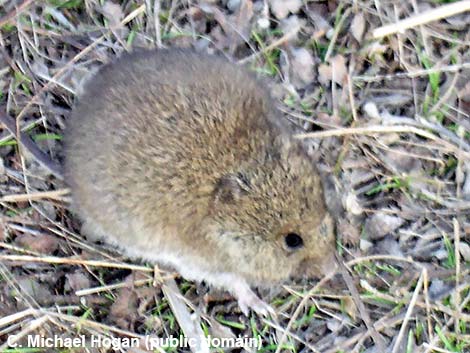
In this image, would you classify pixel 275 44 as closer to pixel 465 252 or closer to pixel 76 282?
pixel 465 252

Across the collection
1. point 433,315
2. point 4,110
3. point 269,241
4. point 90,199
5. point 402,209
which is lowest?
point 433,315

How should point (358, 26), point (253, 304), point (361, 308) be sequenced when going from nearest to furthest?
point (361, 308) < point (253, 304) < point (358, 26)

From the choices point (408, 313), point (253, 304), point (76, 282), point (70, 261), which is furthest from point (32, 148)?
point (408, 313)

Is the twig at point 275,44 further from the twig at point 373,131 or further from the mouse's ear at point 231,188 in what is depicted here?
the mouse's ear at point 231,188

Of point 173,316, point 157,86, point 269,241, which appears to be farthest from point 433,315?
point 157,86

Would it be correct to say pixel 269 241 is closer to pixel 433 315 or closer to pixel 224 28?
pixel 433 315

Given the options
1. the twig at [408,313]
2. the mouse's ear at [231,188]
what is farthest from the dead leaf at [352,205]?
the mouse's ear at [231,188]
